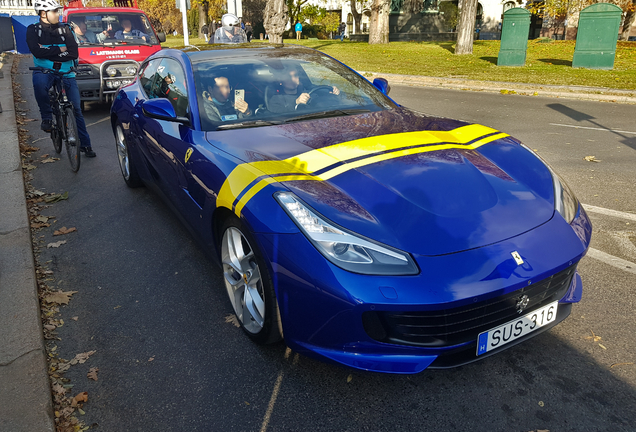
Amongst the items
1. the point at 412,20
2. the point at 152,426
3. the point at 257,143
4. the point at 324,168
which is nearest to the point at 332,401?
the point at 152,426

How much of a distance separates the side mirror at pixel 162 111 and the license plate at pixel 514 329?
7.87ft

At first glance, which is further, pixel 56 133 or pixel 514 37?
pixel 514 37

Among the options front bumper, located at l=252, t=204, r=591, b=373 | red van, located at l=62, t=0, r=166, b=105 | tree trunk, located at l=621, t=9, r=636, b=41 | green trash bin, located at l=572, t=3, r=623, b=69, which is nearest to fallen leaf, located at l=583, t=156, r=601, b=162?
front bumper, located at l=252, t=204, r=591, b=373

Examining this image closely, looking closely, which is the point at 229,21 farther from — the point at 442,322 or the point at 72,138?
the point at 442,322

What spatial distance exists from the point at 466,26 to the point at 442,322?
23.0m

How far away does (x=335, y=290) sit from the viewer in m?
2.28

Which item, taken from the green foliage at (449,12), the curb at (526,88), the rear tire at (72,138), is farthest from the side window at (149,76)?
the green foliage at (449,12)

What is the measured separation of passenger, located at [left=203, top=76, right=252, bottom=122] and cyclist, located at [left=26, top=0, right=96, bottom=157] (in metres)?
3.86

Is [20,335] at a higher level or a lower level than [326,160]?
lower

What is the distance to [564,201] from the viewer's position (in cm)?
290

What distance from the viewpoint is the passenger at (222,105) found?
3695mm

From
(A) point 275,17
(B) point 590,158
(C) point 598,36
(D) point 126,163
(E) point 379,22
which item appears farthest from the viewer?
(E) point 379,22

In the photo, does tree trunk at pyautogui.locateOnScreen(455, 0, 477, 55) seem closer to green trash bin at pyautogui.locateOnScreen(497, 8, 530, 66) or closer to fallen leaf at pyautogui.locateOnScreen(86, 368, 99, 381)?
green trash bin at pyautogui.locateOnScreen(497, 8, 530, 66)

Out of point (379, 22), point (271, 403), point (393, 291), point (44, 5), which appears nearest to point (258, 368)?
point (271, 403)
